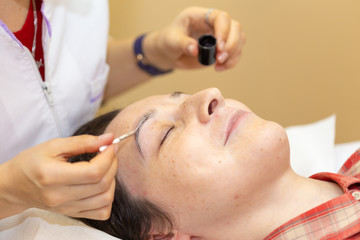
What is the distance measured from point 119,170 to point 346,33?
1.36m

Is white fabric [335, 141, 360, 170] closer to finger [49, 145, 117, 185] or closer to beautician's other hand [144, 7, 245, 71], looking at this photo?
beautician's other hand [144, 7, 245, 71]

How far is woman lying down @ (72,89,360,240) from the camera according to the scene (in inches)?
40.6

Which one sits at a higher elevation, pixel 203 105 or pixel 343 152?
pixel 203 105

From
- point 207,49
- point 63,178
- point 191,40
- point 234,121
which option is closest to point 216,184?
point 234,121

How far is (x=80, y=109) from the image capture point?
1.48m

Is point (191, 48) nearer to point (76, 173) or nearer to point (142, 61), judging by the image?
point (142, 61)

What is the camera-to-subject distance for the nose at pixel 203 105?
107 centimetres

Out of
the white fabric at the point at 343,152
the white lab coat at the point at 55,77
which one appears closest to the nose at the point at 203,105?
the white lab coat at the point at 55,77

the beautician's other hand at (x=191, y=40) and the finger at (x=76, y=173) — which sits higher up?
the beautician's other hand at (x=191, y=40)

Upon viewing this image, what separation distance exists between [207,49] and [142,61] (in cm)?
42

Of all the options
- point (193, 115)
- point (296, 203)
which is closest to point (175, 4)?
point (193, 115)

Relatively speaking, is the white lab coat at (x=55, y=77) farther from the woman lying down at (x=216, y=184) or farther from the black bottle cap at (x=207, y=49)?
the black bottle cap at (x=207, y=49)

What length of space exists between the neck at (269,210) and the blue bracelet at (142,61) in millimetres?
838

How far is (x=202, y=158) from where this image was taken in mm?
1027
